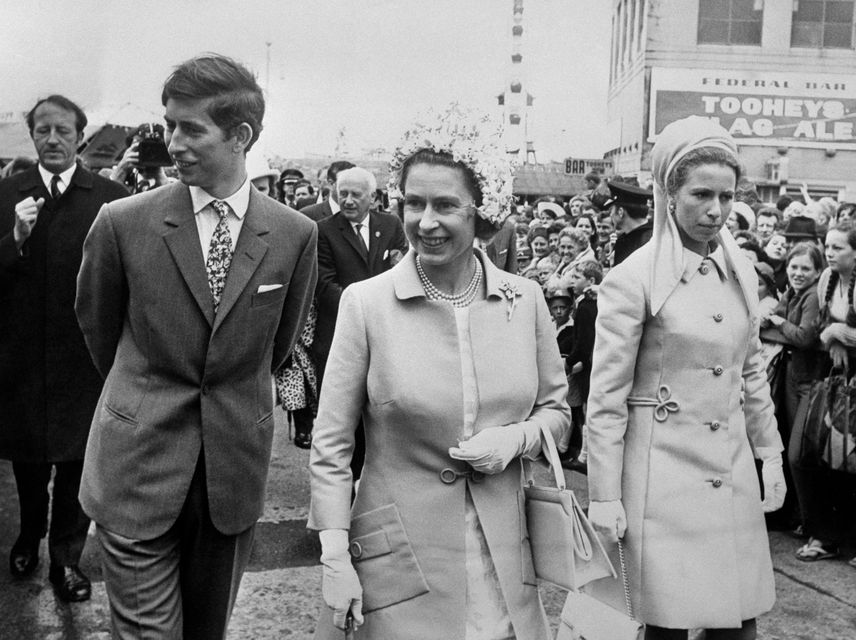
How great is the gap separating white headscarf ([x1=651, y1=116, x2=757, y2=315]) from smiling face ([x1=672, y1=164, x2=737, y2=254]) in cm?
7

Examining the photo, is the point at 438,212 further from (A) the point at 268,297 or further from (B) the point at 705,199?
(B) the point at 705,199

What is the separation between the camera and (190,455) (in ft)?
9.77

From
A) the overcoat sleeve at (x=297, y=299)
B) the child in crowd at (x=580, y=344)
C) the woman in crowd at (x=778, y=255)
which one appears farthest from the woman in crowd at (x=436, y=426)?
the woman in crowd at (x=778, y=255)

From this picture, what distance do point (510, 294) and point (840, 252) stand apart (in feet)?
11.8

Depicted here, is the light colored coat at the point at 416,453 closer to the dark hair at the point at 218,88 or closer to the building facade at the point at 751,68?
the dark hair at the point at 218,88

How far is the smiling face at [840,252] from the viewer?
5777 millimetres

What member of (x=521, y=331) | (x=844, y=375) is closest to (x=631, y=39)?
(x=844, y=375)

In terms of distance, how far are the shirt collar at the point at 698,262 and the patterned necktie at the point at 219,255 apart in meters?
1.48

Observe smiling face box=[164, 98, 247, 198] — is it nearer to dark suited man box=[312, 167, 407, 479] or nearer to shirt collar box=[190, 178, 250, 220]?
shirt collar box=[190, 178, 250, 220]

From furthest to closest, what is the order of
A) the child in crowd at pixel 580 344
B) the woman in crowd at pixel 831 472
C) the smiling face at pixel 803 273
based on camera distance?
1. the child in crowd at pixel 580 344
2. the smiling face at pixel 803 273
3. the woman in crowd at pixel 831 472

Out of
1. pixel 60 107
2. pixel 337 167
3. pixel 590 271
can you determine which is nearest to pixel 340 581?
pixel 60 107

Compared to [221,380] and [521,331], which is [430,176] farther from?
[221,380]

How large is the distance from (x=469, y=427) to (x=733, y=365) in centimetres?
114

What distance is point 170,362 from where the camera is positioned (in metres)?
2.94
